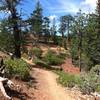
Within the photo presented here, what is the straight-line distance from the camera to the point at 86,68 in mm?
47656

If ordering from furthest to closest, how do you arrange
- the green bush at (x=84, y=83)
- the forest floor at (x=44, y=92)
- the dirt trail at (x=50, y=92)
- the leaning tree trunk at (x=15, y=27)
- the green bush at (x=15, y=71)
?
1. the leaning tree trunk at (x=15, y=27)
2. the green bush at (x=84, y=83)
3. the green bush at (x=15, y=71)
4. the dirt trail at (x=50, y=92)
5. the forest floor at (x=44, y=92)

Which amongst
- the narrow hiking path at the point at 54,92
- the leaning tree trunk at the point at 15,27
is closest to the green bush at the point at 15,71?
the narrow hiking path at the point at 54,92

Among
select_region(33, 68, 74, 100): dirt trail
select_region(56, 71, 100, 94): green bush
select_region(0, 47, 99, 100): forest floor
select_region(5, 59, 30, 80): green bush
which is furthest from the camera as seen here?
select_region(56, 71, 100, 94): green bush

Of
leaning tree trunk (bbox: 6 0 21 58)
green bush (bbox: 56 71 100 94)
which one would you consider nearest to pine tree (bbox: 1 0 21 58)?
leaning tree trunk (bbox: 6 0 21 58)

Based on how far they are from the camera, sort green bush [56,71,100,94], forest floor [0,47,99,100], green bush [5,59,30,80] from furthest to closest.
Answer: green bush [56,71,100,94] < green bush [5,59,30,80] < forest floor [0,47,99,100]

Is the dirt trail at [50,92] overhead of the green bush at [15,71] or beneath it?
beneath

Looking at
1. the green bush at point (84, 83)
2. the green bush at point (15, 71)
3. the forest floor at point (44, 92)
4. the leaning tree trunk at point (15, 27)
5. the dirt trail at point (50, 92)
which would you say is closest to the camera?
the forest floor at point (44, 92)

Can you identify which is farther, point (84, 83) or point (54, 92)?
point (84, 83)

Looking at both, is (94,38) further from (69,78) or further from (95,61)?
(69,78)

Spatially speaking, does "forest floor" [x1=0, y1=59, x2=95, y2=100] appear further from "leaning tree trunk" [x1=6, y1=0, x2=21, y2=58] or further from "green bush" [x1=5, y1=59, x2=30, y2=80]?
"leaning tree trunk" [x1=6, y1=0, x2=21, y2=58]

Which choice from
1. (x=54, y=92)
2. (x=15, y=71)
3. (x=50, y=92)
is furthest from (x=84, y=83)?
(x=15, y=71)

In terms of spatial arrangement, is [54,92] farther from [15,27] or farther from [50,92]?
[15,27]

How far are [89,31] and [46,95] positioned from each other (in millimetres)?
32965

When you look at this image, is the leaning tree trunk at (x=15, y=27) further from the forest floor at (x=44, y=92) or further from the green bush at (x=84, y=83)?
the forest floor at (x=44, y=92)
